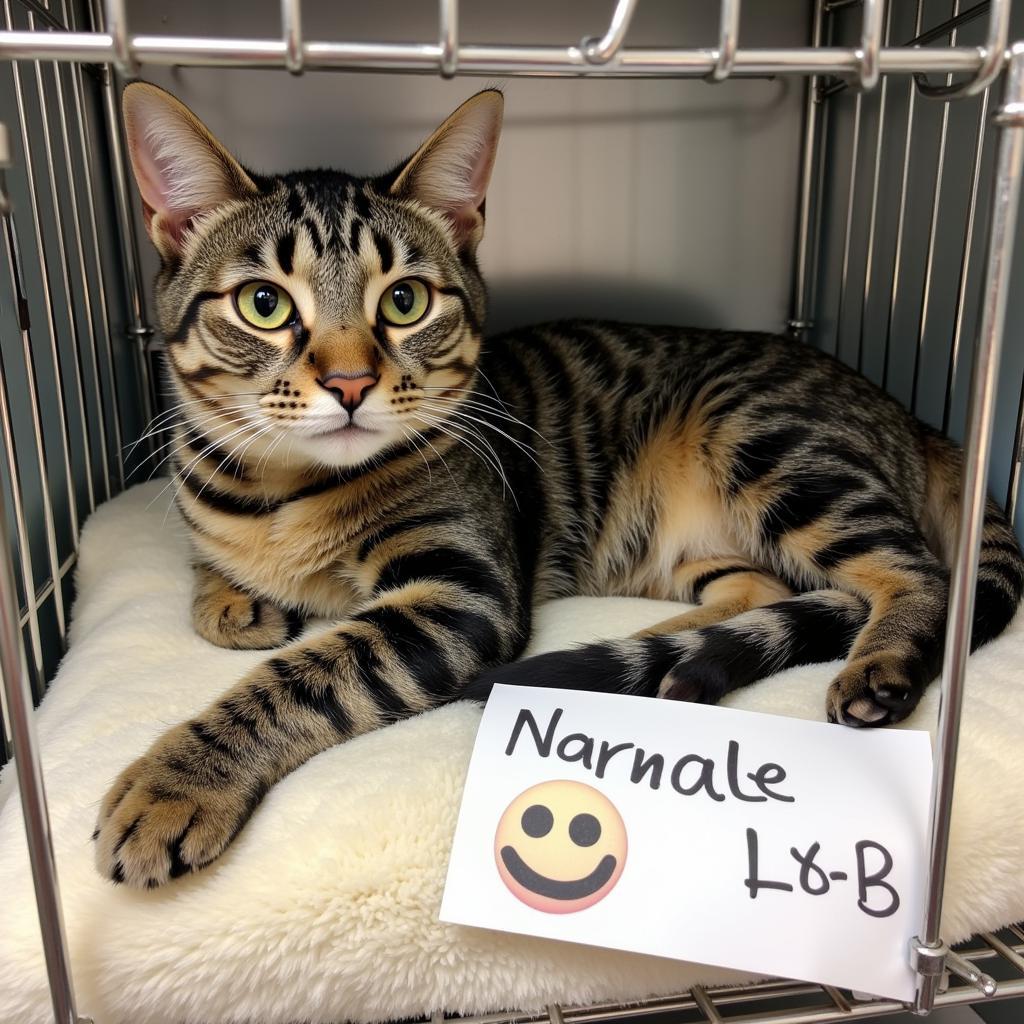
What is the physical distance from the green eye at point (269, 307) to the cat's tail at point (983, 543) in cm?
65

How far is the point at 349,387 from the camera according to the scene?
30.7 inches

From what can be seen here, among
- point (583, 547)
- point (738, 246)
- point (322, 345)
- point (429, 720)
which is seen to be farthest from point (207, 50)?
point (738, 246)

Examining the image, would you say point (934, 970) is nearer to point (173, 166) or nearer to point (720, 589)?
point (720, 589)

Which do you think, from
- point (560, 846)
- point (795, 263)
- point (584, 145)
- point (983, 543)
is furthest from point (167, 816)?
point (795, 263)

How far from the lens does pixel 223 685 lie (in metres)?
0.84

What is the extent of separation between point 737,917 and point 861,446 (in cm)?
63

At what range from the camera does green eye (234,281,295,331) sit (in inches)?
32.9

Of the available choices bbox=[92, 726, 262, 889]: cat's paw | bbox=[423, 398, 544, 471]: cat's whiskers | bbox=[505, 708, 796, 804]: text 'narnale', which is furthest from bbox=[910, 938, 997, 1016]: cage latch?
bbox=[423, 398, 544, 471]: cat's whiskers

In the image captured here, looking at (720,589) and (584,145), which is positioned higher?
(584,145)

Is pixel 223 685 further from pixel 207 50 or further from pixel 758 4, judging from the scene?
pixel 758 4

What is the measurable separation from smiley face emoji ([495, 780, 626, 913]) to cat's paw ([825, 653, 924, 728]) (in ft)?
0.76

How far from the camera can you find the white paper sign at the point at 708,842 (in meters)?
0.55

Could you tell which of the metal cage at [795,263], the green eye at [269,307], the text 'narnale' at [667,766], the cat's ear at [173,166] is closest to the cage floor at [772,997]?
the metal cage at [795,263]

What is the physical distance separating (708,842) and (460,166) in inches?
29.4
